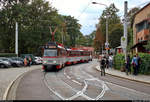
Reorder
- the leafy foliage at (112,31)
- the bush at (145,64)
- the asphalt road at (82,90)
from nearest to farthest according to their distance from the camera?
the asphalt road at (82,90)
the bush at (145,64)
the leafy foliage at (112,31)

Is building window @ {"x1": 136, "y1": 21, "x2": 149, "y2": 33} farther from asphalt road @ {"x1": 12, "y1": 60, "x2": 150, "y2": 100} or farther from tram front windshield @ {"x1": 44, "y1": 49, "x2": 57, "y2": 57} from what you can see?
asphalt road @ {"x1": 12, "y1": 60, "x2": 150, "y2": 100}

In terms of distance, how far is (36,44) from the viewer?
49.0m

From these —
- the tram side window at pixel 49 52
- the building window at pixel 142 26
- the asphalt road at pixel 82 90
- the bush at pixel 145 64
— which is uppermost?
the building window at pixel 142 26

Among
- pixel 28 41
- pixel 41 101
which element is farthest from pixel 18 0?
pixel 41 101

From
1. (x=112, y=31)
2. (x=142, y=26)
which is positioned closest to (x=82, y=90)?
(x=142, y=26)

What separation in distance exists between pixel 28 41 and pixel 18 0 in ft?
33.2

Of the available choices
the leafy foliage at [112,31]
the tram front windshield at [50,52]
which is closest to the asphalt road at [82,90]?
the tram front windshield at [50,52]

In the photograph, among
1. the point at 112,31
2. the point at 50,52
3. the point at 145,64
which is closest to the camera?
the point at 145,64

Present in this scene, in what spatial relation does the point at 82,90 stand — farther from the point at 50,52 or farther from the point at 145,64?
the point at 50,52

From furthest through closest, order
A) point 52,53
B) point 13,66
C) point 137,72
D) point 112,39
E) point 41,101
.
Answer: point 112,39
point 13,66
point 52,53
point 137,72
point 41,101

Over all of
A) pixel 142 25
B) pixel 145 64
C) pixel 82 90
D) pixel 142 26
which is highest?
pixel 142 25

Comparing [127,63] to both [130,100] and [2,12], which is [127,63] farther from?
Result: [2,12]

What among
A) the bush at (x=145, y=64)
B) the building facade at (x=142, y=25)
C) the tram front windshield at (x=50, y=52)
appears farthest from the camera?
the building facade at (x=142, y=25)

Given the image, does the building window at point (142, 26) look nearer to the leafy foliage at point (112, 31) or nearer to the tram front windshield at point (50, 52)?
the leafy foliage at point (112, 31)
